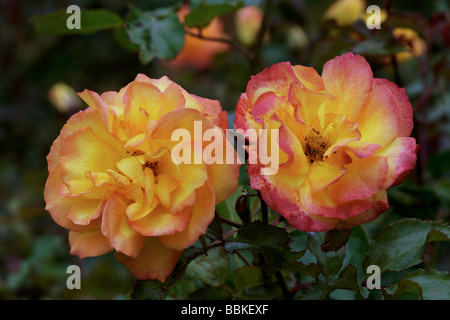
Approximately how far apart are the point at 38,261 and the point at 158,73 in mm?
653

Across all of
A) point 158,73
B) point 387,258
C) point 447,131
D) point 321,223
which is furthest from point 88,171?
point 158,73

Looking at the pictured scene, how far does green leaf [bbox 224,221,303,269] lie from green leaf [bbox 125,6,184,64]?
0.29m

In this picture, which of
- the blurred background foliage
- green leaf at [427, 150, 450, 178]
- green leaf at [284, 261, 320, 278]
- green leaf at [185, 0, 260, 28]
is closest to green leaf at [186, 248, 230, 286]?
the blurred background foliage

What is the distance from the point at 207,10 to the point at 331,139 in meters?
0.34

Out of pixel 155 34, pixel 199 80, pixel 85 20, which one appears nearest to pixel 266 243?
pixel 155 34

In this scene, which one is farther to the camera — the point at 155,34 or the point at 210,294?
the point at 155,34

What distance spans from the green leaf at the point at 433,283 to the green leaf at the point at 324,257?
0.22ft

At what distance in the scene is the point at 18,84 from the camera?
1.68m

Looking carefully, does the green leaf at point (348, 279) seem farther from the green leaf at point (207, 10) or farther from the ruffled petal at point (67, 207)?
the green leaf at point (207, 10)

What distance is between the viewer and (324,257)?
492 millimetres

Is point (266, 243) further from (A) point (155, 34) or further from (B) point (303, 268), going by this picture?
(A) point (155, 34)

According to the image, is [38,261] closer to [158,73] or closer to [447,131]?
[158,73]

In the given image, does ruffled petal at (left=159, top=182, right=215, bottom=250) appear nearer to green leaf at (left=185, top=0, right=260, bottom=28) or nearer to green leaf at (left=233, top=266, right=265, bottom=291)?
green leaf at (left=233, top=266, right=265, bottom=291)

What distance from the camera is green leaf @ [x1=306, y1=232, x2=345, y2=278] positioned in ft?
1.59
